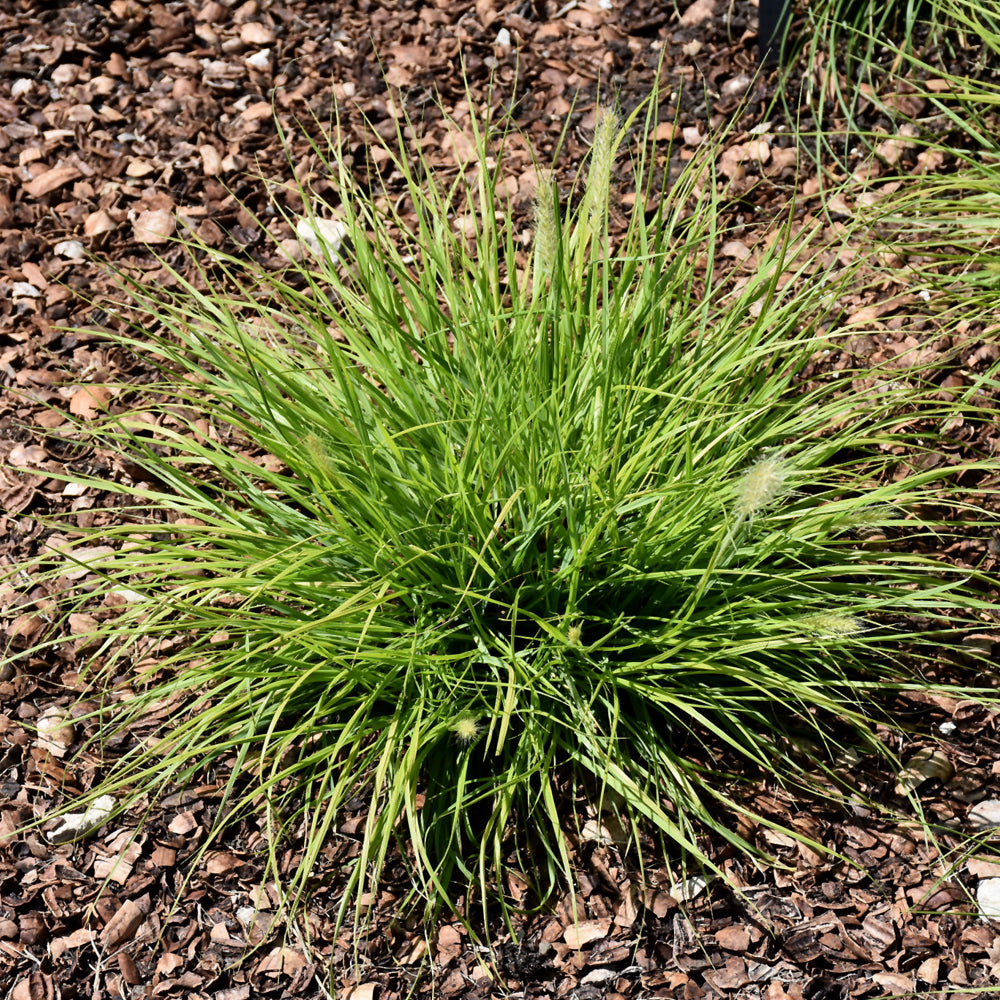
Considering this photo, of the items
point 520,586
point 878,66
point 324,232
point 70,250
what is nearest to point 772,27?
point 878,66

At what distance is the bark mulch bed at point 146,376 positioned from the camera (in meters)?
2.09

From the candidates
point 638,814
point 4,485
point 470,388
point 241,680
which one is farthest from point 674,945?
point 4,485

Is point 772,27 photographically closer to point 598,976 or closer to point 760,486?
point 760,486

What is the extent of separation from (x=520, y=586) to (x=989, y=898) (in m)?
1.17

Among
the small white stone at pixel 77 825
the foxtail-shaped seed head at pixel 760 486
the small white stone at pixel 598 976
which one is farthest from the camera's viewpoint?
the small white stone at pixel 77 825

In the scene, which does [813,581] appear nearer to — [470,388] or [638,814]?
[638,814]

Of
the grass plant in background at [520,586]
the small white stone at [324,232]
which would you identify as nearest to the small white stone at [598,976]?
the grass plant in background at [520,586]

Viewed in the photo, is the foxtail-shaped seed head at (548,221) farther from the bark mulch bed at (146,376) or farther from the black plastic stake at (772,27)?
the black plastic stake at (772,27)

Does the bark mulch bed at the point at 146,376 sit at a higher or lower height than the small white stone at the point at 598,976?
higher

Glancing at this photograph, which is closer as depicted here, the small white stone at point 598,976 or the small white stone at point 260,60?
the small white stone at point 598,976

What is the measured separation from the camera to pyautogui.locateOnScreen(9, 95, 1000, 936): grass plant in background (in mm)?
2078

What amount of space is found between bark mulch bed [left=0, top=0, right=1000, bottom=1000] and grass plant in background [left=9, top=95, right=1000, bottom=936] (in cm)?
13

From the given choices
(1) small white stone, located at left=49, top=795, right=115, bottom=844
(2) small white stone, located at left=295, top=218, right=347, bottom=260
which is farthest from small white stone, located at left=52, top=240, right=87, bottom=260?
(1) small white stone, located at left=49, top=795, right=115, bottom=844

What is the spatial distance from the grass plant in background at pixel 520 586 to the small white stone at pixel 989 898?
0.37m
